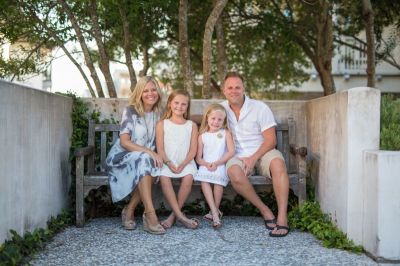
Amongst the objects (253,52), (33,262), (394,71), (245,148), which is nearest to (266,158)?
(245,148)

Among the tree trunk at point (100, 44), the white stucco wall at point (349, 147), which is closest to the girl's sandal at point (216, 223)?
the white stucco wall at point (349, 147)

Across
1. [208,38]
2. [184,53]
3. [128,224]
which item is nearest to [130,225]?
[128,224]

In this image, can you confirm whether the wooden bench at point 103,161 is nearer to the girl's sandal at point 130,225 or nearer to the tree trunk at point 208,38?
the girl's sandal at point 130,225

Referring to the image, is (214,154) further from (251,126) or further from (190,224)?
(190,224)

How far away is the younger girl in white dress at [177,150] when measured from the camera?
542cm

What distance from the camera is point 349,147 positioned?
15.0 feet

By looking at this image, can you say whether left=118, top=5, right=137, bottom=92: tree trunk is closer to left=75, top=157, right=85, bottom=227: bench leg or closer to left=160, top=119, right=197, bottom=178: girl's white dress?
left=160, top=119, right=197, bottom=178: girl's white dress

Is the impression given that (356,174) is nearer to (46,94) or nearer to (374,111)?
(374,111)

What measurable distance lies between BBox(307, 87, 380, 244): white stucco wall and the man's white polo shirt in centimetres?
77

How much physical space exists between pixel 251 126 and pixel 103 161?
1688 millimetres

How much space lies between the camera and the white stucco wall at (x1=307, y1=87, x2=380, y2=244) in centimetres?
454

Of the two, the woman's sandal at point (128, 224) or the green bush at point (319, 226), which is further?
the woman's sandal at point (128, 224)

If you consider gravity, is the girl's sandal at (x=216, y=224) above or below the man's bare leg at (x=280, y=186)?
below

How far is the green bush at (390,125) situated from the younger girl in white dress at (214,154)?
4.96 ft
